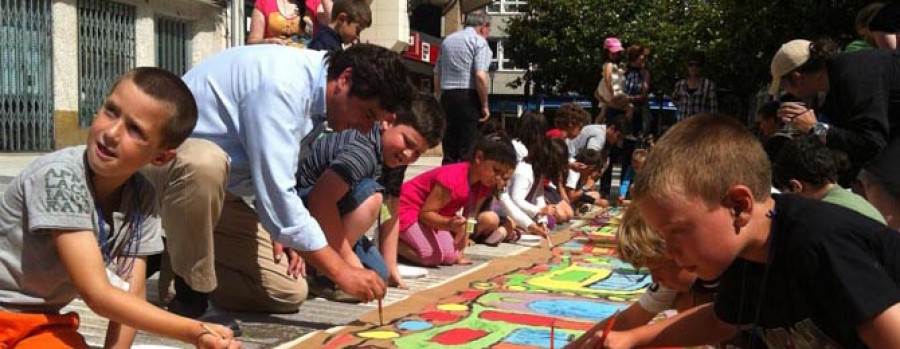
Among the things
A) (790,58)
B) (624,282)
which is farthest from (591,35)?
(790,58)

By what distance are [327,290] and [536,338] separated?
103 centimetres

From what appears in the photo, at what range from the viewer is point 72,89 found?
1302 centimetres

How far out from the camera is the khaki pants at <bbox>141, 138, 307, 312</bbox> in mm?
2932

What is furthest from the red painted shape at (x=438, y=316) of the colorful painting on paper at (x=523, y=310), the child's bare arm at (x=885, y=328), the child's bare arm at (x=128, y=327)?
the child's bare arm at (x=885, y=328)

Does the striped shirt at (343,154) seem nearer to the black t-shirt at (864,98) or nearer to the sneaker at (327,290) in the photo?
the sneaker at (327,290)

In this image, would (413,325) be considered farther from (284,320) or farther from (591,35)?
(591,35)

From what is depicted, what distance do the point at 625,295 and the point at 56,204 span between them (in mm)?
2757

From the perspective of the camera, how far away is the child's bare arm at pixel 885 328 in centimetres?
159

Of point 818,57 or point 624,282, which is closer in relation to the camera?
point 818,57

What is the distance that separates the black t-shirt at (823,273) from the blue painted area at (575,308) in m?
1.84

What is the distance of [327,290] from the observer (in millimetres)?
3914

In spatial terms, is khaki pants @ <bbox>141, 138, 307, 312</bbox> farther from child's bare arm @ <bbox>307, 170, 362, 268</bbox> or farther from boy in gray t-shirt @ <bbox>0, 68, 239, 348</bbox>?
boy in gray t-shirt @ <bbox>0, 68, 239, 348</bbox>

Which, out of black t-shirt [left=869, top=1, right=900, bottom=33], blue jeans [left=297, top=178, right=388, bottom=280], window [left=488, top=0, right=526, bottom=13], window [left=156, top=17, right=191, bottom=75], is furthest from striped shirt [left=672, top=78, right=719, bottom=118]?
window [left=488, top=0, right=526, bottom=13]

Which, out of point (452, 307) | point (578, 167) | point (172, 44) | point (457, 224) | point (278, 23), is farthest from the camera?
point (172, 44)
